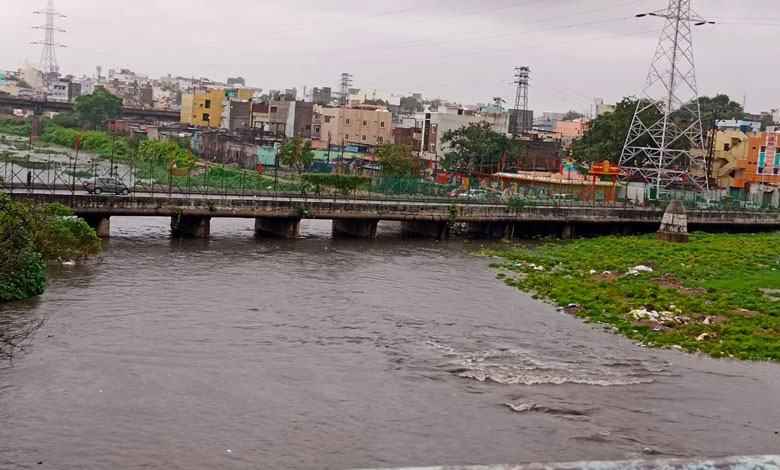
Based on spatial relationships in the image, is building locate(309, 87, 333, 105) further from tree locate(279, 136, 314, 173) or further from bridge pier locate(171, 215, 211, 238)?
bridge pier locate(171, 215, 211, 238)

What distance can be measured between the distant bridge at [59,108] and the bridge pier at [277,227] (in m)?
91.8

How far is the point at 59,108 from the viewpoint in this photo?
135500mm

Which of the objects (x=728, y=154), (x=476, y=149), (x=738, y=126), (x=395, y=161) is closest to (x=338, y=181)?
(x=395, y=161)

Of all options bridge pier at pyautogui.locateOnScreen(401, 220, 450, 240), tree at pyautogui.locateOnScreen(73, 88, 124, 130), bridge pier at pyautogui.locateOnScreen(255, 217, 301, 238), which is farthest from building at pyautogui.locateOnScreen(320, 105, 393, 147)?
bridge pier at pyautogui.locateOnScreen(255, 217, 301, 238)

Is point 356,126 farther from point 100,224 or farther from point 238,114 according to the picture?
point 100,224

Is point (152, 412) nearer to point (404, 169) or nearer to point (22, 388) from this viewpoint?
point (22, 388)

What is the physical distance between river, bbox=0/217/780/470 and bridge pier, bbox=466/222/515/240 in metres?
21.2

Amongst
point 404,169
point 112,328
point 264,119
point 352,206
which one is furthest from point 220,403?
point 264,119

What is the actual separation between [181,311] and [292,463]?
1220cm

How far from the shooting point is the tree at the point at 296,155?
263 ft

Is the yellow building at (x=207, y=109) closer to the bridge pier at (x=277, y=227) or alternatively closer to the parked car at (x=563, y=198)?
the parked car at (x=563, y=198)

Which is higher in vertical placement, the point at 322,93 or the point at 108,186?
the point at 322,93

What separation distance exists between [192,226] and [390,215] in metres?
10.6

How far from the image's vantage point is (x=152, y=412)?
1781cm
